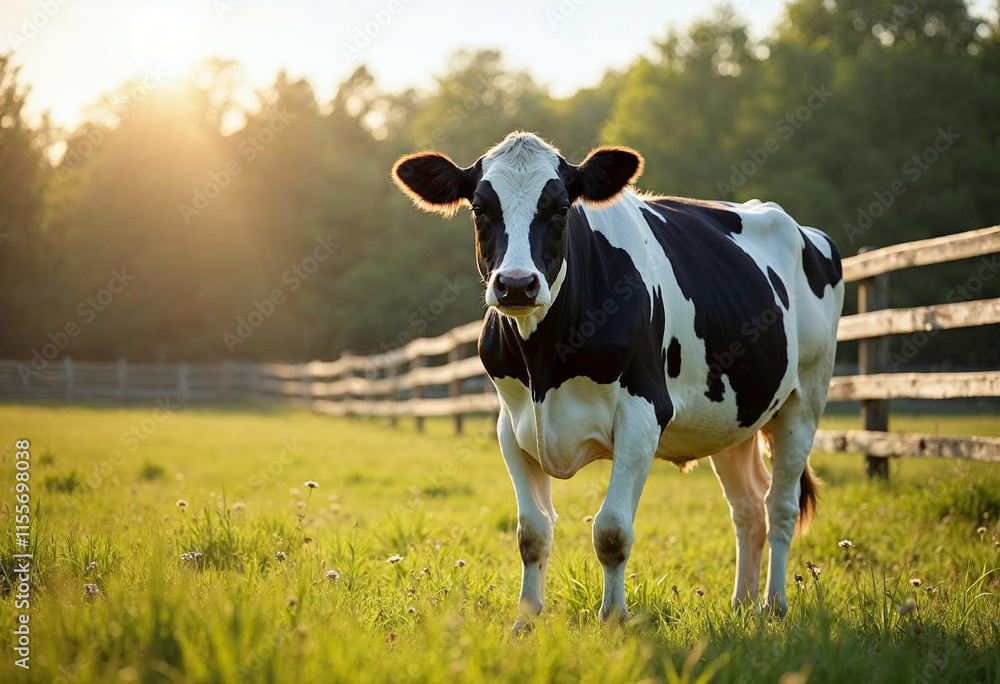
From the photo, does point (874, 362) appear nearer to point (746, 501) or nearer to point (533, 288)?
point (746, 501)

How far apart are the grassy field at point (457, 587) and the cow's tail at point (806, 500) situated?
11.2 inches

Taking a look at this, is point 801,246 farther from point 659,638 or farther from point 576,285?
point 659,638

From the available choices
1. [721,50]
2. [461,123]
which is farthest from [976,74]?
[461,123]

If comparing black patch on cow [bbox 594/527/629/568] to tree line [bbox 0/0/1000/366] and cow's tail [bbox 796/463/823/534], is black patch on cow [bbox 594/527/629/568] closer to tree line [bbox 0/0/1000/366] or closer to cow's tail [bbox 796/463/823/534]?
cow's tail [bbox 796/463/823/534]

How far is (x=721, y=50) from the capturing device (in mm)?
35844

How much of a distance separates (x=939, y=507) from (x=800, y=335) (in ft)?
7.22

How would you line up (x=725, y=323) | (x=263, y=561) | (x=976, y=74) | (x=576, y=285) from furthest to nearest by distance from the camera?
(x=976, y=74) < (x=725, y=323) < (x=263, y=561) < (x=576, y=285)

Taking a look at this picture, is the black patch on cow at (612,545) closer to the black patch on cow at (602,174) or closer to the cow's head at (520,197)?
the cow's head at (520,197)

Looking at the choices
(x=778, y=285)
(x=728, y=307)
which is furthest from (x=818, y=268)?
(x=728, y=307)

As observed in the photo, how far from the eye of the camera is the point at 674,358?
4098mm

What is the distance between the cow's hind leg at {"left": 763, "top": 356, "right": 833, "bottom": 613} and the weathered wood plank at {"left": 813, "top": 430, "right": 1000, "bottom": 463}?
1687 millimetres

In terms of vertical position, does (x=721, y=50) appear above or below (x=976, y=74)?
above

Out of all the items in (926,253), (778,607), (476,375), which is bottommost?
(778,607)

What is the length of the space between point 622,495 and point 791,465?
170 cm
